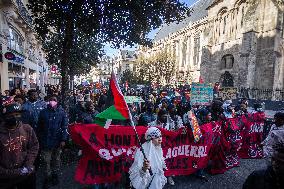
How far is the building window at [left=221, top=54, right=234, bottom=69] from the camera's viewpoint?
103ft

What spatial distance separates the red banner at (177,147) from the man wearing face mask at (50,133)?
0.56 metres

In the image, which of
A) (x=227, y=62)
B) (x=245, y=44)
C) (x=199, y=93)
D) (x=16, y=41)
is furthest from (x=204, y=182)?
(x=227, y=62)

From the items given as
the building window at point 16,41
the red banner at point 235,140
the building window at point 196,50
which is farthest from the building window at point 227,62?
the red banner at point 235,140

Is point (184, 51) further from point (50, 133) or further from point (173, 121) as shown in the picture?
point (50, 133)

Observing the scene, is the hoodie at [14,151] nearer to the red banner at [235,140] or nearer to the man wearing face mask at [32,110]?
the man wearing face mask at [32,110]

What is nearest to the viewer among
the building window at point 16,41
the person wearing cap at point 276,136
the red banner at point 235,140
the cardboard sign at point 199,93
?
the person wearing cap at point 276,136

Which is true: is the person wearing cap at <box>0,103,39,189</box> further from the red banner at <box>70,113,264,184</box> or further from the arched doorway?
the arched doorway

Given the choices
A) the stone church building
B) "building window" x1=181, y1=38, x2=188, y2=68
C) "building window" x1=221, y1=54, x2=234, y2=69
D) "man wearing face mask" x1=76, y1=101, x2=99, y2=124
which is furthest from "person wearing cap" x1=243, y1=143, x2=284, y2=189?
"building window" x1=181, y1=38, x2=188, y2=68

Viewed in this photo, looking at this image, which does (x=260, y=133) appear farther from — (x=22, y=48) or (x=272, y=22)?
(x=272, y=22)

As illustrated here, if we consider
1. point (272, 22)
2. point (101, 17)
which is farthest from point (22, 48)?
point (272, 22)

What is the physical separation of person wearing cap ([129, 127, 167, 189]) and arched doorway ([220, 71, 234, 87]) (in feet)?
95.8

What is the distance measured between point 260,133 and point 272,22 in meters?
22.8

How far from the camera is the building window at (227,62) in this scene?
31.4 meters

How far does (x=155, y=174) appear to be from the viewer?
145 inches
